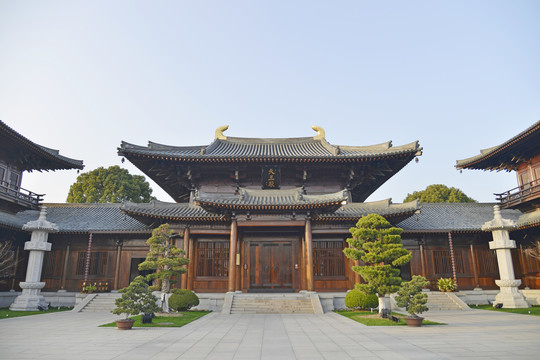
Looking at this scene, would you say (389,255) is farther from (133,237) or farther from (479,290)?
(133,237)

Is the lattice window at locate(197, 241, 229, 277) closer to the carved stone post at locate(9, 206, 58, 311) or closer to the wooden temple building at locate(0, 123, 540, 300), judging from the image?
the wooden temple building at locate(0, 123, 540, 300)

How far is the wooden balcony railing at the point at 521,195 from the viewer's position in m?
23.5

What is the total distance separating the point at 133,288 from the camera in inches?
533

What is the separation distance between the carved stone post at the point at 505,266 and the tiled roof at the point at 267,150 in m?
6.70

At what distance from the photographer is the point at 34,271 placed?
21.1 metres

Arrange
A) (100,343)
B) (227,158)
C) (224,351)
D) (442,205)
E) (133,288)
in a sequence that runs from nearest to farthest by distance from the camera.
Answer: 1. (224,351)
2. (100,343)
3. (133,288)
4. (227,158)
5. (442,205)

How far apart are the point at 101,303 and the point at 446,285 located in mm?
21124

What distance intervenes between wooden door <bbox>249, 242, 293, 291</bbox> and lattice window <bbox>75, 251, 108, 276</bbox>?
1053 cm

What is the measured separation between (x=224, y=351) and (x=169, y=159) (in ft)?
51.1

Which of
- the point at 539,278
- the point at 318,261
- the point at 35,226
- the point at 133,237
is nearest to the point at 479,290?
the point at 539,278

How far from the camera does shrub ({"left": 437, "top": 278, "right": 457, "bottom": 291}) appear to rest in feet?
70.8

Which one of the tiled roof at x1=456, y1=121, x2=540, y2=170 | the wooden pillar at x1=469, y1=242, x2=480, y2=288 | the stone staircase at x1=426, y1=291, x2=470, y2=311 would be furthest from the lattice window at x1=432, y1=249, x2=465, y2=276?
the tiled roof at x1=456, y1=121, x2=540, y2=170

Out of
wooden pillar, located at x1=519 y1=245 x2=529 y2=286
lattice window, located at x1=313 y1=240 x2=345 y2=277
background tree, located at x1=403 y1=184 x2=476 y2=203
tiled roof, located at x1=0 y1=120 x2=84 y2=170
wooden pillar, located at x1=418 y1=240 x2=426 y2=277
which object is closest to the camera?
lattice window, located at x1=313 y1=240 x2=345 y2=277

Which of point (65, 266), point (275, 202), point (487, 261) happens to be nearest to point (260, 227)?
point (275, 202)
